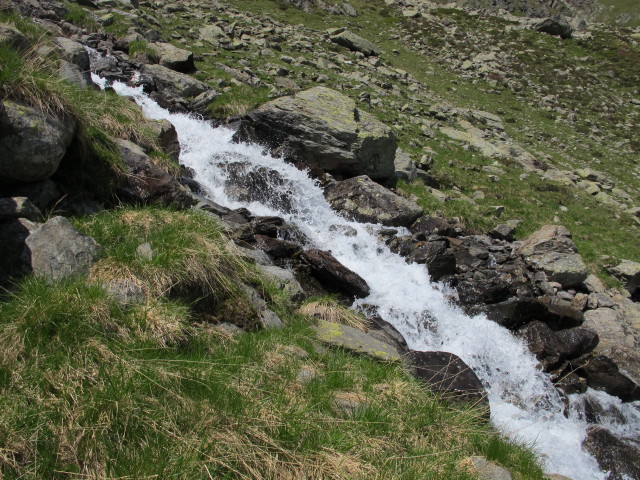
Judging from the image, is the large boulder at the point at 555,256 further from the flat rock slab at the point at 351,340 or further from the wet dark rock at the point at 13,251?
the wet dark rock at the point at 13,251

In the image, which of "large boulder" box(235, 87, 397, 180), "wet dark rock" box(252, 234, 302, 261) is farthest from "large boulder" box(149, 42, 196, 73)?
"wet dark rock" box(252, 234, 302, 261)

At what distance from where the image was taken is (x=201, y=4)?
35375mm

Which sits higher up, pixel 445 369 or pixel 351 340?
pixel 351 340

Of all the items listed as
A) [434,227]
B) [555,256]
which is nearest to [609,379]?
[555,256]

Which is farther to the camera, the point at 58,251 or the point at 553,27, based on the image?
the point at 553,27

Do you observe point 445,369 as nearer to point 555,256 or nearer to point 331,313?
point 331,313

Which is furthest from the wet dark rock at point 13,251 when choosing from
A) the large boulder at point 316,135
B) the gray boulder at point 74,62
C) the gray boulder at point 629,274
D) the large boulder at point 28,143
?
Result: the gray boulder at point 629,274

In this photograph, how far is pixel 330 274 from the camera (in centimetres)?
1120

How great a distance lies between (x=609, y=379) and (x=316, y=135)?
39.6ft

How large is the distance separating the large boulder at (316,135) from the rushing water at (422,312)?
880 mm

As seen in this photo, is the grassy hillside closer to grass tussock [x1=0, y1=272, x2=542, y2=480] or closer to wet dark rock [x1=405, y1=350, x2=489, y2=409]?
grass tussock [x1=0, y1=272, x2=542, y2=480]

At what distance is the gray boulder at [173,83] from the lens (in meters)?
18.6

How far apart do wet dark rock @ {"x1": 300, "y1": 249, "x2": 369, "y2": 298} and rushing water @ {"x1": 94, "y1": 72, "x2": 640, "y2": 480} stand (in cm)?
69

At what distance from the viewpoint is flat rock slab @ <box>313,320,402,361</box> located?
7.20 meters
